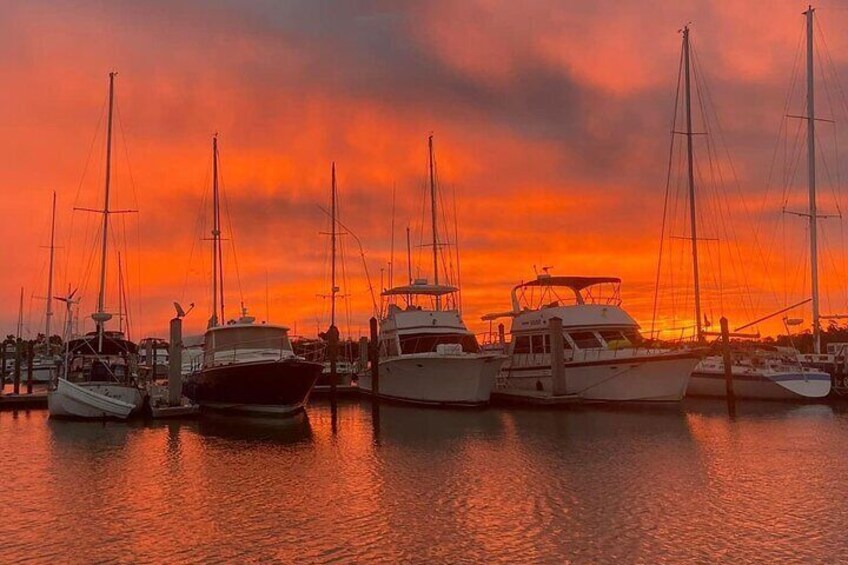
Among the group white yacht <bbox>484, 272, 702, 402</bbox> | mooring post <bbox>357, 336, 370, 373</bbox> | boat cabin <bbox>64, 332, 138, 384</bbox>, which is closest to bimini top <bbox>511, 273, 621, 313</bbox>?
white yacht <bbox>484, 272, 702, 402</bbox>

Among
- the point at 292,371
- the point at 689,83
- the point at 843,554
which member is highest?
the point at 689,83

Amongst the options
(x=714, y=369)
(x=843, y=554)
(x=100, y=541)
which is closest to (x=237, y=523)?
(x=100, y=541)

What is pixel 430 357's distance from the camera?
28016 mm

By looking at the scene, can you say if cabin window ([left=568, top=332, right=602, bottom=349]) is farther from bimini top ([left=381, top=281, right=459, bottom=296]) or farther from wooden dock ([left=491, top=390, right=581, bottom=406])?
bimini top ([left=381, top=281, right=459, bottom=296])

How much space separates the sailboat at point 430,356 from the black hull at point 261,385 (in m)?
4.54

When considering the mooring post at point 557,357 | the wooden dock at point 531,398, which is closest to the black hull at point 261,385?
the wooden dock at point 531,398

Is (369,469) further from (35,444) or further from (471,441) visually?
(35,444)

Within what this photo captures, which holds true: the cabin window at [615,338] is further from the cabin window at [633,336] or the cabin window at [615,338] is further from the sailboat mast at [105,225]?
the sailboat mast at [105,225]

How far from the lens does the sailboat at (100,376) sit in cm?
2481

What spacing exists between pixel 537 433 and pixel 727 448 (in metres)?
5.36

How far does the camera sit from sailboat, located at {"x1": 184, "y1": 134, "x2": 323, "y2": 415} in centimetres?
2541

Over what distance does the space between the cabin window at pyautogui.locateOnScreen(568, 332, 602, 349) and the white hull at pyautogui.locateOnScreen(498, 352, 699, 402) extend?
106 centimetres

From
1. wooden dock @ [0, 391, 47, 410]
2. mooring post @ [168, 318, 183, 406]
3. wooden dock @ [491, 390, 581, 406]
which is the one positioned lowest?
wooden dock @ [491, 390, 581, 406]

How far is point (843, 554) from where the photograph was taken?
927cm
